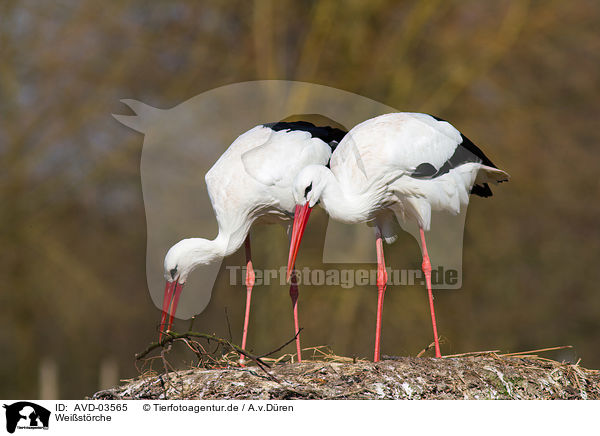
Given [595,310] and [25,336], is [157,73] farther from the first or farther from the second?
[595,310]

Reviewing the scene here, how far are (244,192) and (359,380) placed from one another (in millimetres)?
1548

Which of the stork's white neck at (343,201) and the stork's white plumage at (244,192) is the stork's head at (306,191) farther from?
the stork's white plumage at (244,192)

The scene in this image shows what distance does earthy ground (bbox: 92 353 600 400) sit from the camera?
12.6 feet

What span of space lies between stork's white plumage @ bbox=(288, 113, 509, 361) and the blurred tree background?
12.0ft

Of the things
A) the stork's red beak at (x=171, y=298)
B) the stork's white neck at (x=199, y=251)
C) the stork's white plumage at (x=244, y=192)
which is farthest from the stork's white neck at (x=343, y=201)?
the stork's red beak at (x=171, y=298)

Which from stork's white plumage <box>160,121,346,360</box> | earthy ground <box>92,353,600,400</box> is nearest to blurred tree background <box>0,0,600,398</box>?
stork's white plumage <box>160,121,346,360</box>

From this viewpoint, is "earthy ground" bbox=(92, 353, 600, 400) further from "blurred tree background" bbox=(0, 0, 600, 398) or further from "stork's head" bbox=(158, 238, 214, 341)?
"blurred tree background" bbox=(0, 0, 600, 398)

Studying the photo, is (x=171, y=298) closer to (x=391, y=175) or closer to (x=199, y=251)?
(x=199, y=251)

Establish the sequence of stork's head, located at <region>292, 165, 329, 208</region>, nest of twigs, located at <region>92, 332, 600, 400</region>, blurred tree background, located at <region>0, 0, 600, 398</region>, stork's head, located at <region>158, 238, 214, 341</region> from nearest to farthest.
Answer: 1. nest of twigs, located at <region>92, 332, 600, 400</region>
2. stork's head, located at <region>292, 165, 329, 208</region>
3. stork's head, located at <region>158, 238, 214, 341</region>
4. blurred tree background, located at <region>0, 0, 600, 398</region>

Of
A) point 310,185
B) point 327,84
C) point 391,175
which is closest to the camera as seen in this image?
point 310,185

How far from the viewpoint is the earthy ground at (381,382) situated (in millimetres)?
3826

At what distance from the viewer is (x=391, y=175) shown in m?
4.73

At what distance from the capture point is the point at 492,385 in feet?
13.7

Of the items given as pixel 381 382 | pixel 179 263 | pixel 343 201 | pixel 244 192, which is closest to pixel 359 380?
pixel 381 382
